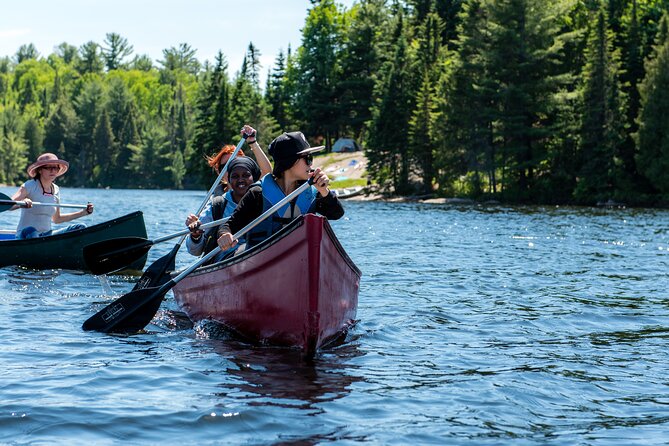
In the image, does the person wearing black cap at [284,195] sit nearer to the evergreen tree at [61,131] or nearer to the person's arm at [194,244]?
the person's arm at [194,244]

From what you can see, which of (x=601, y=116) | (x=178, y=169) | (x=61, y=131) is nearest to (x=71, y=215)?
(x=601, y=116)

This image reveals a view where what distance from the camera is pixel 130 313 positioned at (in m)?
8.49

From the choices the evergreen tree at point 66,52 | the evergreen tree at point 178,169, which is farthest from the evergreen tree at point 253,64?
the evergreen tree at point 66,52

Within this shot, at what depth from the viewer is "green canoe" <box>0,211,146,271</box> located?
44.0 feet

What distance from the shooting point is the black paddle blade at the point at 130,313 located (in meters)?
8.52

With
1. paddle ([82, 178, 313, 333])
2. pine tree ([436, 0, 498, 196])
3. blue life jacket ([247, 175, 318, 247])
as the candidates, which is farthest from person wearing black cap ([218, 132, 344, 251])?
pine tree ([436, 0, 498, 196])

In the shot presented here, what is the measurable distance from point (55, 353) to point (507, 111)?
47130 mm

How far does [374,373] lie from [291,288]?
102cm

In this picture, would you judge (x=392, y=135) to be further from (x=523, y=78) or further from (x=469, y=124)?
(x=523, y=78)

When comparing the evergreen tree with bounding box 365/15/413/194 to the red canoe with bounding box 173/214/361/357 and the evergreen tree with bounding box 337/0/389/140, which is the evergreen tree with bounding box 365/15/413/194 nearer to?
the evergreen tree with bounding box 337/0/389/140

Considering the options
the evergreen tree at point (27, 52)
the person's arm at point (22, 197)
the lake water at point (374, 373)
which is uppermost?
the evergreen tree at point (27, 52)

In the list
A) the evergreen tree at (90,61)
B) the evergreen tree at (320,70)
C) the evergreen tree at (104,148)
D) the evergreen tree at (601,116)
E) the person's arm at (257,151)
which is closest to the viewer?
the person's arm at (257,151)

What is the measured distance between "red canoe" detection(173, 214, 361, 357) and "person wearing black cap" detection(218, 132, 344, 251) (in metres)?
0.37

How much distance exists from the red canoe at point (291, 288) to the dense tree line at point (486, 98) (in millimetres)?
41072
